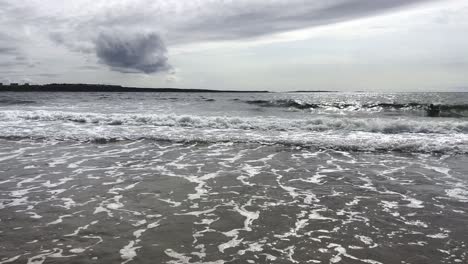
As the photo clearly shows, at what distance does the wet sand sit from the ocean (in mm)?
24

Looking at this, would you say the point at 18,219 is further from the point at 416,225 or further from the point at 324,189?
the point at 416,225

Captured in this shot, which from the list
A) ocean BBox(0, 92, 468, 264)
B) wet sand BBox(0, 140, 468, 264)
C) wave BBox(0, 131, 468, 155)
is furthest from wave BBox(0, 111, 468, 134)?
wet sand BBox(0, 140, 468, 264)

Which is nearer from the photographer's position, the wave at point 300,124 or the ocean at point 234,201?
the ocean at point 234,201

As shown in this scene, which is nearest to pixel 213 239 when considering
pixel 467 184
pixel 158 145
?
pixel 467 184

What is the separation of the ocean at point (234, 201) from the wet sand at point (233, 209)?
0.08ft

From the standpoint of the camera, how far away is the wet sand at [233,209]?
15.0 feet

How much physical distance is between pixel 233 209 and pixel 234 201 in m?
0.44

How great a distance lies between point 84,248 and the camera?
15.1ft

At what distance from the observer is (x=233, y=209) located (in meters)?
6.26

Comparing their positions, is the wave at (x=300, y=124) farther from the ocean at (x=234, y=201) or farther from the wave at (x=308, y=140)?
the ocean at (x=234, y=201)

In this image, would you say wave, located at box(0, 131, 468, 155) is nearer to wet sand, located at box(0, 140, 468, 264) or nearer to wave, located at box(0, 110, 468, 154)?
wave, located at box(0, 110, 468, 154)

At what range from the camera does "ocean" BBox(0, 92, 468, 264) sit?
463 cm

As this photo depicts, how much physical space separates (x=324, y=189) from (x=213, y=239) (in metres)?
3.20

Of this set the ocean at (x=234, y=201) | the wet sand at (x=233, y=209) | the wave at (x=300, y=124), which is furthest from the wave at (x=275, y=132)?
the wet sand at (x=233, y=209)
